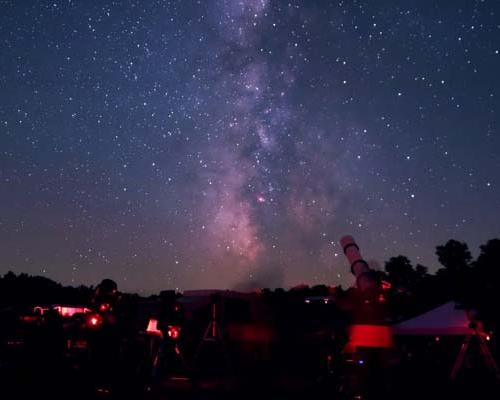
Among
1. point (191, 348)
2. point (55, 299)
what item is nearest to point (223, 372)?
point (191, 348)

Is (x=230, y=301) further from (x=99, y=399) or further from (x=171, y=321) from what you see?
(x=99, y=399)

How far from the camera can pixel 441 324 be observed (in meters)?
15.9

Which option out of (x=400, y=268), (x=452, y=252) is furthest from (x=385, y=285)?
(x=400, y=268)

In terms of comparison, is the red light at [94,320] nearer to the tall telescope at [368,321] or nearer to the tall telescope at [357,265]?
the tall telescope at [368,321]

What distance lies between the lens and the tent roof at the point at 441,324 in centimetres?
1544

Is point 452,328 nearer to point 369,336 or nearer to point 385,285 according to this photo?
point 385,285

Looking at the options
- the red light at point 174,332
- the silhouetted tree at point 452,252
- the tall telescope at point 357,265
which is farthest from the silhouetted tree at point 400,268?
the red light at point 174,332

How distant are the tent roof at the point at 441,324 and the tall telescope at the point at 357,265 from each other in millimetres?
1976

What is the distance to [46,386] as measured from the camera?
889 centimetres

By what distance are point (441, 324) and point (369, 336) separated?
3.50 metres

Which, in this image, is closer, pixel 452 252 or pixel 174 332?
pixel 174 332

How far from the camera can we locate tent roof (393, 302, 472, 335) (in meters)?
15.4

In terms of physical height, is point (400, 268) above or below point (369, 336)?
above

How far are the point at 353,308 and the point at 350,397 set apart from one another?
467 centimetres
